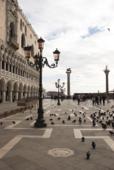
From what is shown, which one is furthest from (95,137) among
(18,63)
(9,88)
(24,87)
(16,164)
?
(24,87)

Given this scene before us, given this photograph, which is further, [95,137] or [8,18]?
[8,18]

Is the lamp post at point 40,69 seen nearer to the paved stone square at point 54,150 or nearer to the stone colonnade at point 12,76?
the paved stone square at point 54,150

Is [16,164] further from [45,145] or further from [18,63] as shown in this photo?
[18,63]

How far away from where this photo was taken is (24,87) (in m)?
63.5

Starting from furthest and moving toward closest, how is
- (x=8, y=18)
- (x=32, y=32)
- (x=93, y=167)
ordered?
(x=32, y=32), (x=8, y=18), (x=93, y=167)

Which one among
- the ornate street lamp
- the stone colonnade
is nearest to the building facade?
the stone colonnade

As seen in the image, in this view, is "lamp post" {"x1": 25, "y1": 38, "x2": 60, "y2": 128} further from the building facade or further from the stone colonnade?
the stone colonnade

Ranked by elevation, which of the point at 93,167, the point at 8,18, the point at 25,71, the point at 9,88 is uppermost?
the point at 8,18

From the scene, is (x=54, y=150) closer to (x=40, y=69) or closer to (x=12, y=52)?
(x=40, y=69)

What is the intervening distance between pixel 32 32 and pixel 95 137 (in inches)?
2437

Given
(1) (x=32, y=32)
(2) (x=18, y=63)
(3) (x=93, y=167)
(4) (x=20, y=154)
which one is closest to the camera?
(3) (x=93, y=167)

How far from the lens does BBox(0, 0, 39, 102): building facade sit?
4494cm

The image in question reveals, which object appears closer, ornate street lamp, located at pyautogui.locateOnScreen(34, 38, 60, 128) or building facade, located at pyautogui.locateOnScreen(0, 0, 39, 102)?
ornate street lamp, located at pyautogui.locateOnScreen(34, 38, 60, 128)

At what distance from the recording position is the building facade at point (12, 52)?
147 ft
